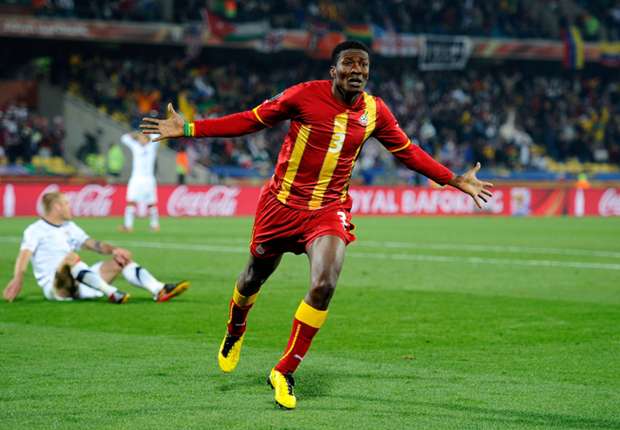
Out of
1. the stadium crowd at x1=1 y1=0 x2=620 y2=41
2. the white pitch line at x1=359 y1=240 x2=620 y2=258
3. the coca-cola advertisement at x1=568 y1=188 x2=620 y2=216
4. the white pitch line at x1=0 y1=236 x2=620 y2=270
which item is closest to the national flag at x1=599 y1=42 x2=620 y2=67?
the stadium crowd at x1=1 y1=0 x2=620 y2=41

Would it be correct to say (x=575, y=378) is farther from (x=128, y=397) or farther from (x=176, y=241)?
(x=176, y=241)

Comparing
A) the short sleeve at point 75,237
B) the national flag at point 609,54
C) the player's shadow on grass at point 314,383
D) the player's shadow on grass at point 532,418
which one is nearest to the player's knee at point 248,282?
the player's shadow on grass at point 314,383

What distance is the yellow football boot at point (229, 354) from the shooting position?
788cm

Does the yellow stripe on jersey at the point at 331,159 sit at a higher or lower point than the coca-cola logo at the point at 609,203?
higher

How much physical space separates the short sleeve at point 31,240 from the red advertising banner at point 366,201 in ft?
61.7

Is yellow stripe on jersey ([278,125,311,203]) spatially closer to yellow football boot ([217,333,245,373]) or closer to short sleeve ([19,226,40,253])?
yellow football boot ([217,333,245,373])

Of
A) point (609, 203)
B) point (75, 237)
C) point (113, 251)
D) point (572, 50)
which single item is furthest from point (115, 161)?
point (113, 251)

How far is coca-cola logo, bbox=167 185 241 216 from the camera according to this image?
34188mm

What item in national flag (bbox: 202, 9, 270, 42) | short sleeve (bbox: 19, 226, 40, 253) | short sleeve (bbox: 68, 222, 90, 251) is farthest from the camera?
national flag (bbox: 202, 9, 270, 42)

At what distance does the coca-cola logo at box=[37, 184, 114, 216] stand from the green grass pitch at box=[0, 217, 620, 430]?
14.2m

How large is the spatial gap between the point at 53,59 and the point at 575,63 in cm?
2272

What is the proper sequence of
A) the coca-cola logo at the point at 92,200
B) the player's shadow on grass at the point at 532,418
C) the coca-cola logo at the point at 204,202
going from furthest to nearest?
1. the coca-cola logo at the point at 204,202
2. the coca-cola logo at the point at 92,200
3. the player's shadow on grass at the point at 532,418

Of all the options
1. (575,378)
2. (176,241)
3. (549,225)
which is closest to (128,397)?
(575,378)

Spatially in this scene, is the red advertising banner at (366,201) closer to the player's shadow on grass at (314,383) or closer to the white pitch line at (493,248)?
the white pitch line at (493,248)
